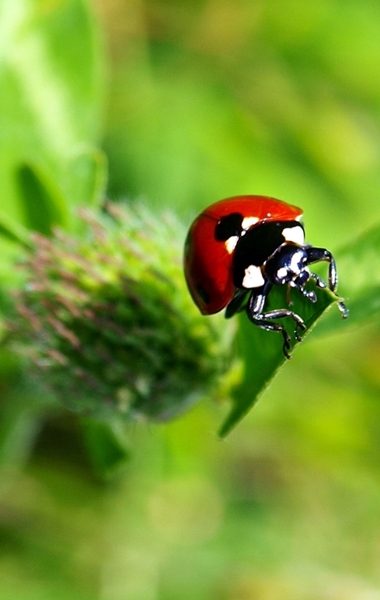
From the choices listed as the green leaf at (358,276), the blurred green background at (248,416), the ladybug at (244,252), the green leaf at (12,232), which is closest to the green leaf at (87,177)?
the green leaf at (12,232)

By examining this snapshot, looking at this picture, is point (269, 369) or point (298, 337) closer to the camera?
point (298, 337)

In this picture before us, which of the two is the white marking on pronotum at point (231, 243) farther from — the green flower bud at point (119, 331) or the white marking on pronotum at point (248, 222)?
the green flower bud at point (119, 331)

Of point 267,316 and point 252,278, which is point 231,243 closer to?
point 252,278

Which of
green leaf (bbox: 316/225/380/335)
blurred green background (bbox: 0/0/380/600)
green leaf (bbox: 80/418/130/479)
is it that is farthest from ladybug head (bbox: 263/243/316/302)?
blurred green background (bbox: 0/0/380/600)

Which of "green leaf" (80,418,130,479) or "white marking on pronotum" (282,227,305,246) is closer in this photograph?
"white marking on pronotum" (282,227,305,246)

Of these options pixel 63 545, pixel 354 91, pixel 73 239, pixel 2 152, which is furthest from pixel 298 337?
pixel 354 91

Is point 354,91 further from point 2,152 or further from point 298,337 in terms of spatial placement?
point 298,337

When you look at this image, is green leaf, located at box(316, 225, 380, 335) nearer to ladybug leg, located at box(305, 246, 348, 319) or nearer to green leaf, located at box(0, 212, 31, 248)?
ladybug leg, located at box(305, 246, 348, 319)
